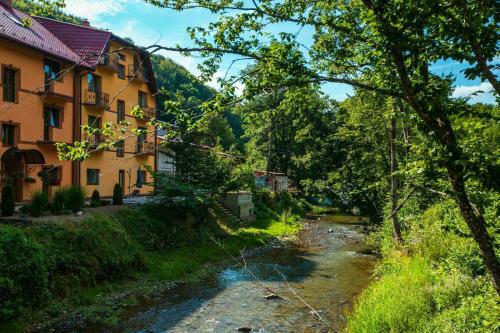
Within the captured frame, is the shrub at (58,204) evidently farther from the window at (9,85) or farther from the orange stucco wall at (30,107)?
the window at (9,85)

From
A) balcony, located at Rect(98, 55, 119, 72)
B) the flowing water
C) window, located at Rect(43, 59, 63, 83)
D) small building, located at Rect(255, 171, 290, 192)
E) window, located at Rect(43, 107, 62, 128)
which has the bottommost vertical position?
the flowing water

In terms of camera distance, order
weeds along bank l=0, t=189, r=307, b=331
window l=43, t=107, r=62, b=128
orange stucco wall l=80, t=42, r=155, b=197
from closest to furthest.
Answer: weeds along bank l=0, t=189, r=307, b=331
window l=43, t=107, r=62, b=128
orange stucco wall l=80, t=42, r=155, b=197

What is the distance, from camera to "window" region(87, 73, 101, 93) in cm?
3030

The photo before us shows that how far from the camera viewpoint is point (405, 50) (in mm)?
3641

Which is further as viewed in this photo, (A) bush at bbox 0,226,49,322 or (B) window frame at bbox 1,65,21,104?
(B) window frame at bbox 1,65,21,104

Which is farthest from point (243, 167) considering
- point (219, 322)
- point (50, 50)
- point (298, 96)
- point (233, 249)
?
point (298, 96)

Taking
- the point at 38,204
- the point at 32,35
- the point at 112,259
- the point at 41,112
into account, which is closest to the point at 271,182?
the point at 41,112

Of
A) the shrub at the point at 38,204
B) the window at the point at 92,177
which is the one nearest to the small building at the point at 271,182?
the window at the point at 92,177

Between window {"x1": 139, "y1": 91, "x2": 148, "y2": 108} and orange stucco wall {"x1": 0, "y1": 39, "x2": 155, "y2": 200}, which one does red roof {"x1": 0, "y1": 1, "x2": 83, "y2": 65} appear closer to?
orange stucco wall {"x1": 0, "y1": 39, "x2": 155, "y2": 200}

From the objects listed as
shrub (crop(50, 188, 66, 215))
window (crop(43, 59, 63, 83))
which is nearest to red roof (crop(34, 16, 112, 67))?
window (crop(43, 59, 63, 83))

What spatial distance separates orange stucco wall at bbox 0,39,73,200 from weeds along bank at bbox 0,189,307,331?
22.7 ft

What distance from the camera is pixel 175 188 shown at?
25.0m

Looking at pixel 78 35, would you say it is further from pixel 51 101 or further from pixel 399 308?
pixel 399 308

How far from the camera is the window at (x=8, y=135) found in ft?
76.6
